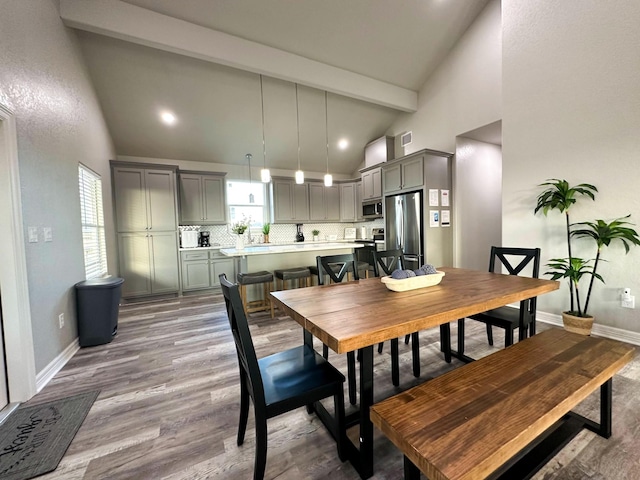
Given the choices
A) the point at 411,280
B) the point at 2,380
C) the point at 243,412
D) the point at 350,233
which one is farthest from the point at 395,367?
the point at 350,233

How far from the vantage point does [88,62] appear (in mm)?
3602

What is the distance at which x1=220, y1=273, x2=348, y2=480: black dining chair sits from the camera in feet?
3.74

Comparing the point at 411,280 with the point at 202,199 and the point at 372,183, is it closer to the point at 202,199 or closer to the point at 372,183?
the point at 372,183

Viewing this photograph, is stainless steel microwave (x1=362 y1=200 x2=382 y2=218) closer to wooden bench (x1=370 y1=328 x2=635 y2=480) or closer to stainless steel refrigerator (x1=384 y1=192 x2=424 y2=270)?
stainless steel refrigerator (x1=384 y1=192 x2=424 y2=270)

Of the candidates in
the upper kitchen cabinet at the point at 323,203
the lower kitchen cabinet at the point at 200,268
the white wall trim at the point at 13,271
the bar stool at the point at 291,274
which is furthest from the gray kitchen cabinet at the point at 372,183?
the white wall trim at the point at 13,271

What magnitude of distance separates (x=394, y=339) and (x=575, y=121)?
121 inches

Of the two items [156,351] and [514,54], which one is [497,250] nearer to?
[514,54]

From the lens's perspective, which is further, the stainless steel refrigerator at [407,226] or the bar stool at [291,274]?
the stainless steel refrigerator at [407,226]

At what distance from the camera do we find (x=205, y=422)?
1.67 meters

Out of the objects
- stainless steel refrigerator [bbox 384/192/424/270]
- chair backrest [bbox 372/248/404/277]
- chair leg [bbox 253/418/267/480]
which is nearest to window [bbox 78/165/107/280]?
chair leg [bbox 253/418/267/480]

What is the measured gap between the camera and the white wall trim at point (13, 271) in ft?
6.18

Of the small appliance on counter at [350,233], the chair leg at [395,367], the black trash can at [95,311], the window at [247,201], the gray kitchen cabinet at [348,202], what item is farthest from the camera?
the small appliance on counter at [350,233]

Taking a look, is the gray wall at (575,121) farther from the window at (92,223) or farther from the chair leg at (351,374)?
the window at (92,223)

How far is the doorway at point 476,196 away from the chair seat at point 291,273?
266 centimetres
